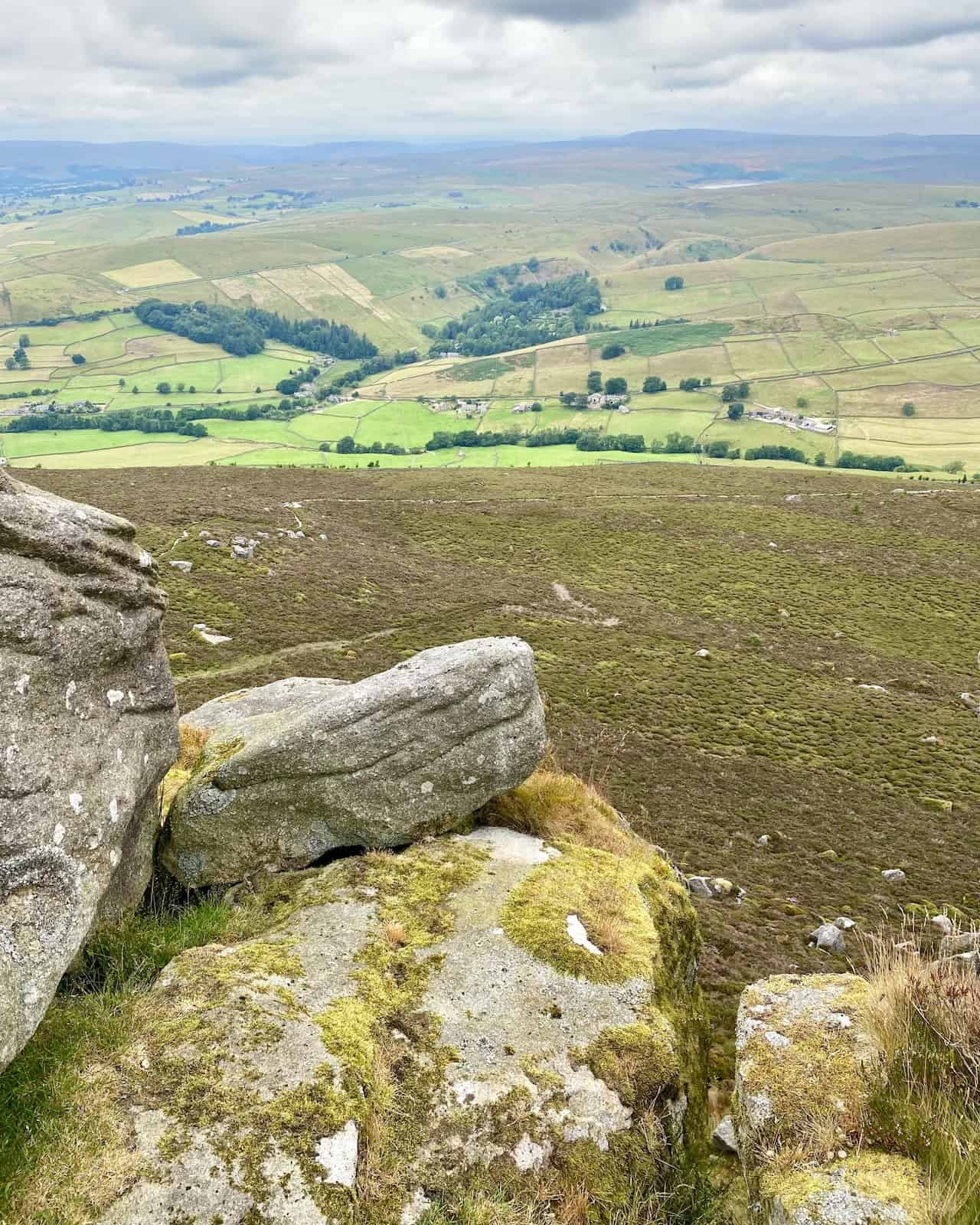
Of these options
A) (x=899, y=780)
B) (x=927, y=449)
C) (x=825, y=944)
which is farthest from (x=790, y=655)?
(x=927, y=449)

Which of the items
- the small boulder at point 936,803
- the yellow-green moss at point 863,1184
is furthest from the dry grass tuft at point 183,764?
the small boulder at point 936,803

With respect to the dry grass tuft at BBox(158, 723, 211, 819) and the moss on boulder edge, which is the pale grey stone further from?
the dry grass tuft at BBox(158, 723, 211, 819)

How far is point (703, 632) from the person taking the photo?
45.8m

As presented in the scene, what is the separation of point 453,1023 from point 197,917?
188 inches

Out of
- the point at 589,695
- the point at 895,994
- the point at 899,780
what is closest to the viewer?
the point at 895,994

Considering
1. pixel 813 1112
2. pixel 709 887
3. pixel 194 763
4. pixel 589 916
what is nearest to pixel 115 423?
pixel 194 763

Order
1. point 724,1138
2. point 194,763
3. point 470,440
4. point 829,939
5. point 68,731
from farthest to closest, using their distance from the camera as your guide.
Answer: point 470,440, point 829,939, point 194,763, point 68,731, point 724,1138

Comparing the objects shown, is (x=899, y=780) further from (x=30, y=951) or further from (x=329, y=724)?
(x=30, y=951)

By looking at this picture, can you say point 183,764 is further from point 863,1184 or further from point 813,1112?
point 863,1184

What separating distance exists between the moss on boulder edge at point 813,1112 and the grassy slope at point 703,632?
305 centimetres

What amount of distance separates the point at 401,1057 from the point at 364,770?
5.64 m

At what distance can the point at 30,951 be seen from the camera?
352 inches

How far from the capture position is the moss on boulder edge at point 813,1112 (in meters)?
7.27

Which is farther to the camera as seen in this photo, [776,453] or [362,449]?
[362,449]
